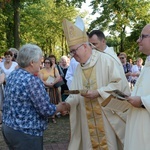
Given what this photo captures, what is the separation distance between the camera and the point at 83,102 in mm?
4086

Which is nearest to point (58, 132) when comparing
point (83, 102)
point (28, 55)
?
point (83, 102)

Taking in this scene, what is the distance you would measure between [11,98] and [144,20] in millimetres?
26742

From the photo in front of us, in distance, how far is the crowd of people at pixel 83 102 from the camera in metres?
3.22

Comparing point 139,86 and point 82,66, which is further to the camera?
point 82,66

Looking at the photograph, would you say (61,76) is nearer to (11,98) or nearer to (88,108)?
(88,108)

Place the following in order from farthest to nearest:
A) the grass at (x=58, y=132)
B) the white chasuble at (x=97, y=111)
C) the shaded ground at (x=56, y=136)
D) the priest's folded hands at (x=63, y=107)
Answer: the grass at (x=58, y=132) < the shaded ground at (x=56, y=136) < the white chasuble at (x=97, y=111) < the priest's folded hands at (x=63, y=107)

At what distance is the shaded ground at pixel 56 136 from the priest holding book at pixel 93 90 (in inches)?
94.0

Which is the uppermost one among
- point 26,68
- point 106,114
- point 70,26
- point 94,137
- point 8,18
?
point 8,18

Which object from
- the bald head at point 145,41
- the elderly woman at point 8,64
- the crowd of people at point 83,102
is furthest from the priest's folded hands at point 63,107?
the elderly woman at point 8,64

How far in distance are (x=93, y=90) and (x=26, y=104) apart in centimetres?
90

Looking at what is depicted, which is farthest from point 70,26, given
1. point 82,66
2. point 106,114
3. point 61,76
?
point 61,76

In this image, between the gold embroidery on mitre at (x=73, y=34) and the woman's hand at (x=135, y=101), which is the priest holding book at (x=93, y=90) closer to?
the gold embroidery on mitre at (x=73, y=34)

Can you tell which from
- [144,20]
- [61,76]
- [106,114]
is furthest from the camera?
[144,20]

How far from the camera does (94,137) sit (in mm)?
4074
